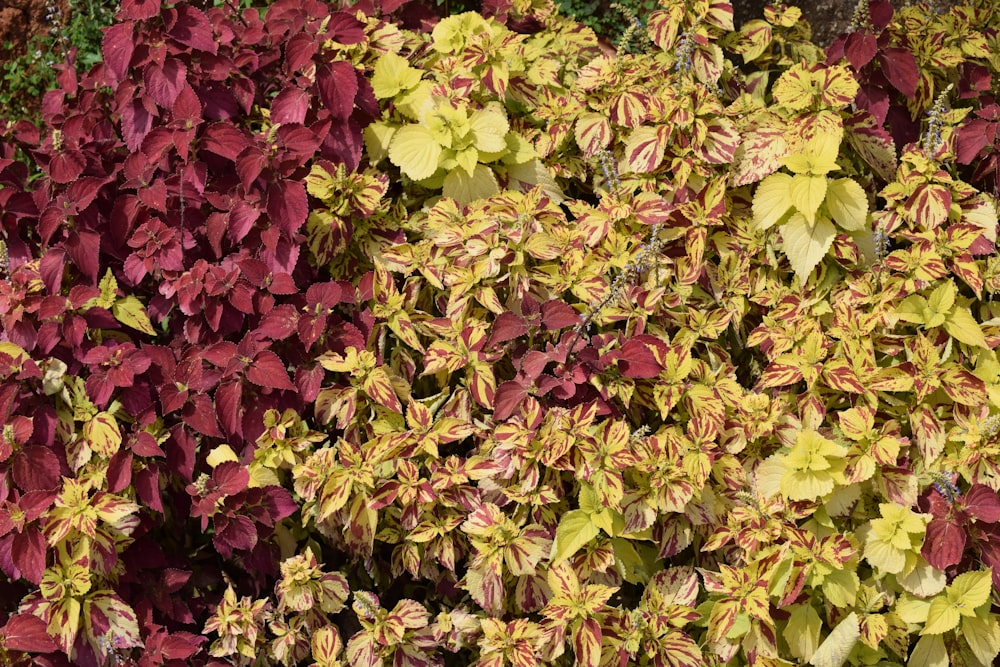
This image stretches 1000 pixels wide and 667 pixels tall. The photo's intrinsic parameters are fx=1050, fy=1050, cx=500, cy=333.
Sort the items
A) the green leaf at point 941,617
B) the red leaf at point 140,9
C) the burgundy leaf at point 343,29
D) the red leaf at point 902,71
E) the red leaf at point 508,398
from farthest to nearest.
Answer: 1. the red leaf at point 902,71
2. the burgundy leaf at point 343,29
3. the red leaf at point 140,9
4. the red leaf at point 508,398
5. the green leaf at point 941,617

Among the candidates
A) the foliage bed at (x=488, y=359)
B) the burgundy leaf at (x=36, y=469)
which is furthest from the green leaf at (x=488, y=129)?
the burgundy leaf at (x=36, y=469)

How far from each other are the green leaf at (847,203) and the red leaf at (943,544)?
67 cm

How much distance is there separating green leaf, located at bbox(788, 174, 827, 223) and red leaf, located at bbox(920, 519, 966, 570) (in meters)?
0.69

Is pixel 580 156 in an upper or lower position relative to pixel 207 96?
lower

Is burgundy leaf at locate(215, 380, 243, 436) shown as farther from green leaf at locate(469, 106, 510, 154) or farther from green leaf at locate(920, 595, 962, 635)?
green leaf at locate(920, 595, 962, 635)

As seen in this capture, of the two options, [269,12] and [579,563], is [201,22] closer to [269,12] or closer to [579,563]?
[269,12]

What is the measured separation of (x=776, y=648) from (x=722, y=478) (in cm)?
36

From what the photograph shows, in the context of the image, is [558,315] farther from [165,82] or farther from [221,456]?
[165,82]

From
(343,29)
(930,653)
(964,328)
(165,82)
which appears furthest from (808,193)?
(165,82)

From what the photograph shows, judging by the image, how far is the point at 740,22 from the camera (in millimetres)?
3539

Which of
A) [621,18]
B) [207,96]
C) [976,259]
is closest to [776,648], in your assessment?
[976,259]

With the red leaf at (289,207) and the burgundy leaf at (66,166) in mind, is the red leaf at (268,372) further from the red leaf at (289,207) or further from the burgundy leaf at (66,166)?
the burgundy leaf at (66,166)

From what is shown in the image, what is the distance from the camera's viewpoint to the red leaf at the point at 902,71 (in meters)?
2.47

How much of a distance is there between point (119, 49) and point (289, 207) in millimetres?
521
